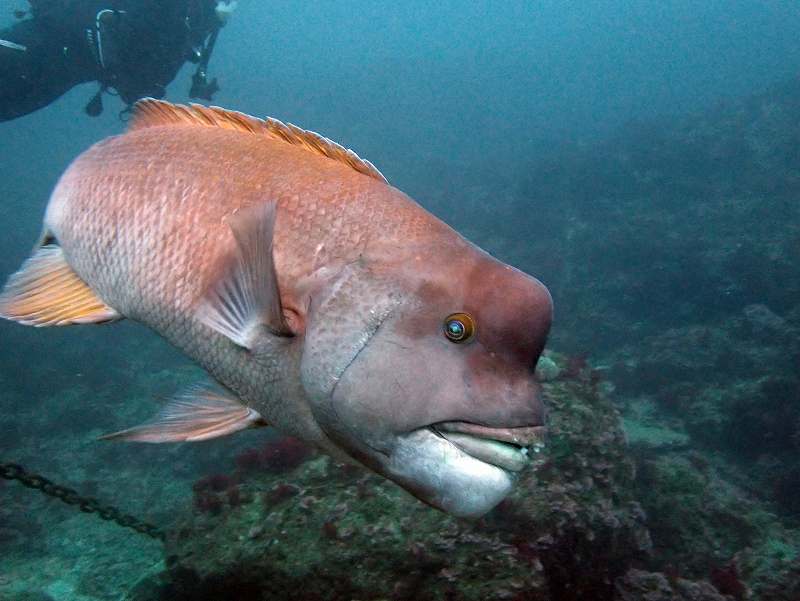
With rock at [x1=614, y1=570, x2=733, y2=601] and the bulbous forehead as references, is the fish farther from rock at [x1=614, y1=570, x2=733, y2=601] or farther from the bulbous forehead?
rock at [x1=614, y1=570, x2=733, y2=601]

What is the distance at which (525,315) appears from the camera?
1354mm

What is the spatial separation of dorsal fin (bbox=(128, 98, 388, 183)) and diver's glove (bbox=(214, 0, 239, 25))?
8.77 metres

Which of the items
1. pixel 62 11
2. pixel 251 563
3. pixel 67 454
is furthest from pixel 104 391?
pixel 251 563

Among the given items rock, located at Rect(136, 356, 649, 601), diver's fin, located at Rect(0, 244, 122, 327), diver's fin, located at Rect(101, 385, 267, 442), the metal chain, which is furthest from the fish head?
the metal chain

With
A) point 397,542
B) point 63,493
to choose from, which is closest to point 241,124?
point 397,542

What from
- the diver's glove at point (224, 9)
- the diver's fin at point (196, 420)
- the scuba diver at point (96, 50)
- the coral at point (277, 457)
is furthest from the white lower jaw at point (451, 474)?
the diver's glove at point (224, 9)

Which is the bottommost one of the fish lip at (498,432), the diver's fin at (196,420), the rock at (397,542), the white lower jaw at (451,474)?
the rock at (397,542)

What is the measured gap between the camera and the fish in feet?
4.32

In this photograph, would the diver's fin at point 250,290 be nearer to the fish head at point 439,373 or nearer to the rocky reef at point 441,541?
the fish head at point 439,373

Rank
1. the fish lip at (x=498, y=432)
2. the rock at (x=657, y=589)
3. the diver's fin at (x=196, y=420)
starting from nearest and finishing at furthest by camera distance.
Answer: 1. the fish lip at (x=498, y=432)
2. the diver's fin at (x=196, y=420)
3. the rock at (x=657, y=589)

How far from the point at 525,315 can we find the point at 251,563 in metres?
2.76

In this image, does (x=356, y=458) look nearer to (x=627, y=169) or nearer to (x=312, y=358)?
(x=312, y=358)

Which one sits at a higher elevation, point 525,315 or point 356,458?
point 525,315

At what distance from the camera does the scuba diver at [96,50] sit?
319 inches
